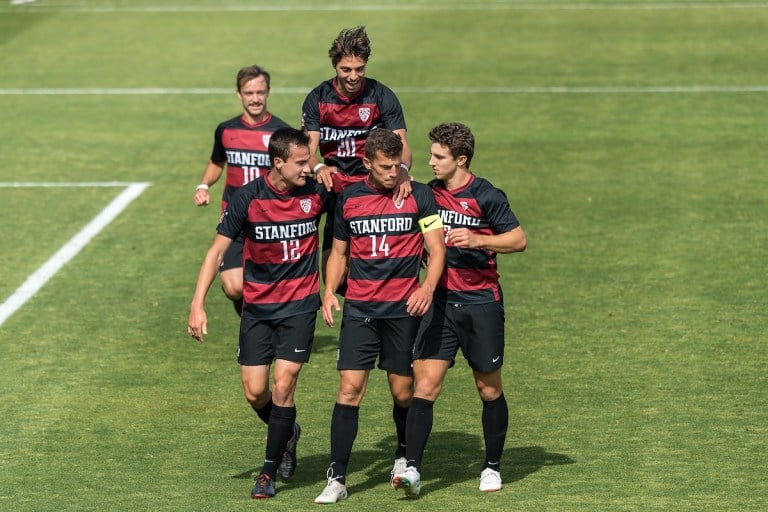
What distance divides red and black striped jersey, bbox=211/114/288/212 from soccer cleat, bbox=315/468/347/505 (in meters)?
4.28

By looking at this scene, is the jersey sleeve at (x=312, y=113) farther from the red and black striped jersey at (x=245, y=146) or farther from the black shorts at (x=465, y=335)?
the black shorts at (x=465, y=335)

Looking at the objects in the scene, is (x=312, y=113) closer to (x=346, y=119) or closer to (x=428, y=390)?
(x=346, y=119)

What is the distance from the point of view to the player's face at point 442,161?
398 inches

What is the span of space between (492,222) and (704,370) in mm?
4093

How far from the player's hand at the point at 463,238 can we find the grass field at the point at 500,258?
71.4 inches

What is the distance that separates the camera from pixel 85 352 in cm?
1436

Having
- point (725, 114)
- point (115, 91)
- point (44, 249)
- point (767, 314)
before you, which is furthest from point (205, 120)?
point (767, 314)

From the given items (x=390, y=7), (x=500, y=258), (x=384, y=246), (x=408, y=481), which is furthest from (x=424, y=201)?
(x=390, y=7)

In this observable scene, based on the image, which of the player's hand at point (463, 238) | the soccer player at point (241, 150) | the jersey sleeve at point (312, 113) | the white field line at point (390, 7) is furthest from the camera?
the white field line at point (390, 7)

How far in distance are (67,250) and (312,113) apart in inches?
263

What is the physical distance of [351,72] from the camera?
11656 mm

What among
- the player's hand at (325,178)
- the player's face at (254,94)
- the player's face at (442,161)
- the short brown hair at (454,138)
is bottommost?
the player's hand at (325,178)

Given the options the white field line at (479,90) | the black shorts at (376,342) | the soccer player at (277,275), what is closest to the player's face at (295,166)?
the soccer player at (277,275)

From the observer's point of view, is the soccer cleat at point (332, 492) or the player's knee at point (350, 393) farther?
the player's knee at point (350, 393)
